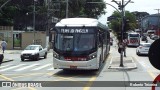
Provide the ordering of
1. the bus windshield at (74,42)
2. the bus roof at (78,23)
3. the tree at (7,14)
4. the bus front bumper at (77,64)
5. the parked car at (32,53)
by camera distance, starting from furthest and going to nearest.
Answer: the tree at (7,14), the parked car at (32,53), the bus roof at (78,23), the bus windshield at (74,42), the bus front bumper at (77,64)

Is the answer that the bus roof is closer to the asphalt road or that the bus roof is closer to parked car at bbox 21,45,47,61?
the asphalt road

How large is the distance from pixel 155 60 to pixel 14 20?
98541 mm

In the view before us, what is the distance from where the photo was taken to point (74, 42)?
21984mm

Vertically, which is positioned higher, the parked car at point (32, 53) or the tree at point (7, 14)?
the tree at point (7, 14)

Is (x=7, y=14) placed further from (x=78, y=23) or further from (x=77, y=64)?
(x=77, y=64)

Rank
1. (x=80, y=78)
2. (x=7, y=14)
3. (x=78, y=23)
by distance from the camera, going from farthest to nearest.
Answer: (x=7, y=14) → (x=78, y=23) → (x=80, y=78)

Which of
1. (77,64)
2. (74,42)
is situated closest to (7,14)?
(74,42)

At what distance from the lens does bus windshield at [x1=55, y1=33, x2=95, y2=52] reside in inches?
860

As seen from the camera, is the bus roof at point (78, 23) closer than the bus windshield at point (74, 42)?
No

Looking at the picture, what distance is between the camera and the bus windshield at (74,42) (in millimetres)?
21844

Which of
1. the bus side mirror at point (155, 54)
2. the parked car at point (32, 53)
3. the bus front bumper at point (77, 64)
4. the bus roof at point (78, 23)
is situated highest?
the bus roof at point (78, 23)

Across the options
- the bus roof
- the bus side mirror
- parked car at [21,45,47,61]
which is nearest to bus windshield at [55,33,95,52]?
the bus roof

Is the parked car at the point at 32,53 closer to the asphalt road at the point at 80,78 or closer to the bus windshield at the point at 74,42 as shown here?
the asphalt road at the point at 80,78

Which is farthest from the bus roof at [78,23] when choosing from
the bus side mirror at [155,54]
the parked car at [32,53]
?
the bus side mirror at [155,54]
